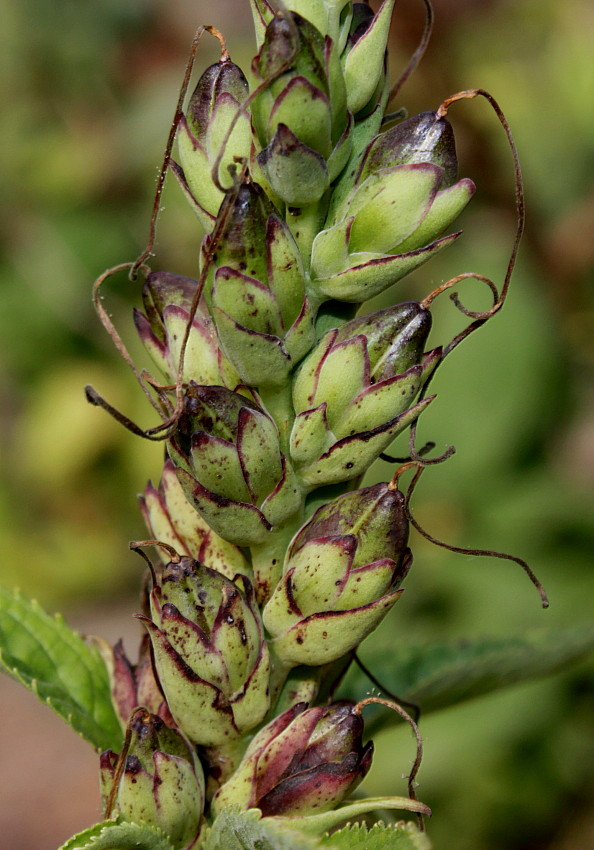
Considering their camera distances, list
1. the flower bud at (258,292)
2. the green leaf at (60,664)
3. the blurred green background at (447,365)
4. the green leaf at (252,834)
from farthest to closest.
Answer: the blurred green background at (447,365), the green leaf at (60,664), the flower bud at (258,292), the green leaf at (252,834)

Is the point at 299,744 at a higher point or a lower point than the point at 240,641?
lower

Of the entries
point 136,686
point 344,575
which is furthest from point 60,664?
point 344,575

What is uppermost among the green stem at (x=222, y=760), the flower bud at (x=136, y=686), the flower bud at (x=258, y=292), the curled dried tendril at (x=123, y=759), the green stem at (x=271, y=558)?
the flower bud at (x=258, y=292)

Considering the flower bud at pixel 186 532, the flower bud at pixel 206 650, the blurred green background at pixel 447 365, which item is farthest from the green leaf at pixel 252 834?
the blurred green background at pixel 447 365

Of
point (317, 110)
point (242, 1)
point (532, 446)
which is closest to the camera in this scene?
point (317, 110)

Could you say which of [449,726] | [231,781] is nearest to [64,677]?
[231,781]

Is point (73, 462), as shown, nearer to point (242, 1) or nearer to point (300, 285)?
point (300, 285)

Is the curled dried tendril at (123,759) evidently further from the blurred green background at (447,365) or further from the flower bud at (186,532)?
the blurred green background at (447,365)
